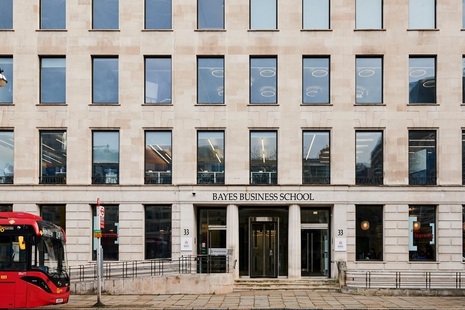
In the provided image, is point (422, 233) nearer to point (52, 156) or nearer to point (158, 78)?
point (158, 78)

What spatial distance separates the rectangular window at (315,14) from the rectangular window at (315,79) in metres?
1.76

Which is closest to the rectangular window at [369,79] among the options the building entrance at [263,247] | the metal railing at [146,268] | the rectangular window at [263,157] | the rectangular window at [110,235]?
the rectangular window at [263,157]

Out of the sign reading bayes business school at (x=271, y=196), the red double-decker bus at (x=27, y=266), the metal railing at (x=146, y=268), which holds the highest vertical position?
the sign reading bayes business school at (x=271, y=196)

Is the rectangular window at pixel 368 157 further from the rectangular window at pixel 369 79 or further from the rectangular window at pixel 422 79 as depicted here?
the rectangular window at pixel 422 79

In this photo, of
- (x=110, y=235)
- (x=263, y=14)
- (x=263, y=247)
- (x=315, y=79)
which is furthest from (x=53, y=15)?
(x=263, y=247)

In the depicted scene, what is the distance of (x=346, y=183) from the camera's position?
99.2ft

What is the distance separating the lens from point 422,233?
99.1ft

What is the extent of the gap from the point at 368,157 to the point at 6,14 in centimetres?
2063

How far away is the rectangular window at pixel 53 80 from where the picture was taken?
31.0 metres

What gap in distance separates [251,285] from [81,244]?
29.7 ft

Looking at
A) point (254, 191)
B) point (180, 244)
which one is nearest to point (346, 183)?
point (254, 191)

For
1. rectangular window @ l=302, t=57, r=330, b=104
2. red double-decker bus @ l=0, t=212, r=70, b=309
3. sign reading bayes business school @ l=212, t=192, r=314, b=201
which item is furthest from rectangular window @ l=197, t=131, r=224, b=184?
red double-decker bus @ l=0, t=212, r=70, b=309

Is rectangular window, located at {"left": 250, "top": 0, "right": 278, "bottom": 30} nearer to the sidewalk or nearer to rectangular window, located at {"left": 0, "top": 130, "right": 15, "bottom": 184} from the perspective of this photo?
the sidewalk

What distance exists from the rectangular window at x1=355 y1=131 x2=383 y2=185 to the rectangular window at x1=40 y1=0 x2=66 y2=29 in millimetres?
16761
